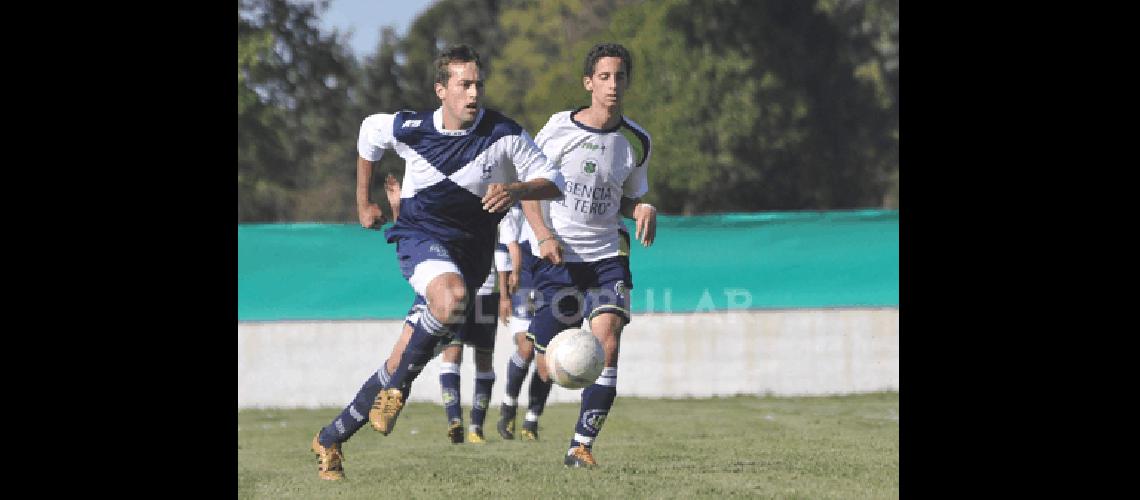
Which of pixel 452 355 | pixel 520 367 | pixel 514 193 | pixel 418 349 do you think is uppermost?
pixel 514 193

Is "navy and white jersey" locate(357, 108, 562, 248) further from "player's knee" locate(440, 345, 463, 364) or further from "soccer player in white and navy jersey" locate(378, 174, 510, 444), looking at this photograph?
"player's knee" locate(440, 345, 463, 364)

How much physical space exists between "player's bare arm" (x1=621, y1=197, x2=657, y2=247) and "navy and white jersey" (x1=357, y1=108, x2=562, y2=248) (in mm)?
736

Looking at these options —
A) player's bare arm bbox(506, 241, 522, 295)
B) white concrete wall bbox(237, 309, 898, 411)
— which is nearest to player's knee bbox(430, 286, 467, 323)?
player's bare arm bbox(506, 241, 522, 295)

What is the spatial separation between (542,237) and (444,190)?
2.40 feet

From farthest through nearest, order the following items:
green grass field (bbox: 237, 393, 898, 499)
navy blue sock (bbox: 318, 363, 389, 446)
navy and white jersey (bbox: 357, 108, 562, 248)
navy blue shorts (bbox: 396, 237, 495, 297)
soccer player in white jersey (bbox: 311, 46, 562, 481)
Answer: navy and white jersey (bbox: 357, 108, 562, 248) < navy blue shorts (bbox: 396, 237, 495, 297) < soccer player in white jersey (bbox: 311, 46, 562, 481) < navy blue sock (bbox: 318, 363, 389, 446) < green grass field (bbox: 237, 393, 898, 499)

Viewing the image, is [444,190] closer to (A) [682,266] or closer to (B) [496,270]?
(B) [496,270]

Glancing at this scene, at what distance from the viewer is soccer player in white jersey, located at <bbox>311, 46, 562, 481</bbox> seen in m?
9.32

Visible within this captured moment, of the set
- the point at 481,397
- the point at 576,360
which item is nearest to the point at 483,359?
the point at 481,397

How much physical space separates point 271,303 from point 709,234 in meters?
5.57

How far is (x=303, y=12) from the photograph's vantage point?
43375 millimetres

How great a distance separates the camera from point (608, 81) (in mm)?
10273

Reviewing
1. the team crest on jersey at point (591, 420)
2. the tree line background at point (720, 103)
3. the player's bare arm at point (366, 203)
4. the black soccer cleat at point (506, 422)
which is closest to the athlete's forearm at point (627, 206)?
the team crest on jersey at point (591, 420)

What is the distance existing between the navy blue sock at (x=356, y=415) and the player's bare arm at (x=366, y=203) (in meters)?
0.97
